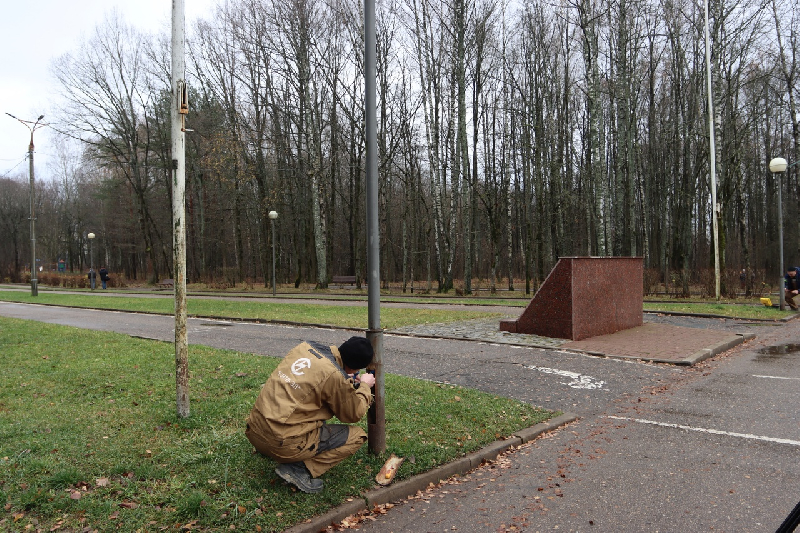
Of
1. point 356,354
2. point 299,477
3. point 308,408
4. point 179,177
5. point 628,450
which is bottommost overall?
point 628,450

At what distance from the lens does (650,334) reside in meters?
11.7

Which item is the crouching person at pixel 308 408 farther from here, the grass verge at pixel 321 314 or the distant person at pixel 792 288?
the distant person at pixel 792 288

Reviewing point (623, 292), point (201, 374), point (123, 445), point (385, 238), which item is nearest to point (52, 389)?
point (201, 374)

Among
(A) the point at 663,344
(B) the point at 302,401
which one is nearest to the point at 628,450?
(B) the point at 302,401

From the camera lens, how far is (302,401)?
3.55 meters

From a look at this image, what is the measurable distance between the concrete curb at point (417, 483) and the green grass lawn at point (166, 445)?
8cm

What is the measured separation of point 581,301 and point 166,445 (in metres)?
8.62

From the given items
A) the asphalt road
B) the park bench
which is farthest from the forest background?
the asphalt road

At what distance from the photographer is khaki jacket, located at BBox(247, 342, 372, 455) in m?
3.51

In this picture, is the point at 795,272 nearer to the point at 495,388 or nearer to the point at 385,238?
the point at 495,388

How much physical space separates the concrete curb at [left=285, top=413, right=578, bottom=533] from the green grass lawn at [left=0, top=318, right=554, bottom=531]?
0.28ft

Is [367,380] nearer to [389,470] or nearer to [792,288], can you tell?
[389,470]

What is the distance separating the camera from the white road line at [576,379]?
7.46 m

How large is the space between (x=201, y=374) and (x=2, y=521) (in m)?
3.98
